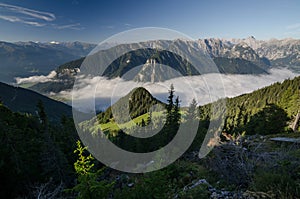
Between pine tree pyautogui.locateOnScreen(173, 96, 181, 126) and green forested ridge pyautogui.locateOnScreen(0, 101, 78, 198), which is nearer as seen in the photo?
green forested ridge pyautogui.locateOnScreen(0, 101, 78, 198)

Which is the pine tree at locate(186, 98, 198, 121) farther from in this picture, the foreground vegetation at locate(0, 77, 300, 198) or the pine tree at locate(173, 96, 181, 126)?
the pine tree at locate(173, 96, 181, 126)

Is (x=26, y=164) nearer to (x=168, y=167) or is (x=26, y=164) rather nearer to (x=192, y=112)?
(x=168, y=167)

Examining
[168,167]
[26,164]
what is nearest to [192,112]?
[168,167]

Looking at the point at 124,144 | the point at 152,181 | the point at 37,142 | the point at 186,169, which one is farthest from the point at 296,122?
the point at 37,142

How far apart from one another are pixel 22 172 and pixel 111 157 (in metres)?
19.5

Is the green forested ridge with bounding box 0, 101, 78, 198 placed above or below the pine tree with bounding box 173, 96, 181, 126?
below

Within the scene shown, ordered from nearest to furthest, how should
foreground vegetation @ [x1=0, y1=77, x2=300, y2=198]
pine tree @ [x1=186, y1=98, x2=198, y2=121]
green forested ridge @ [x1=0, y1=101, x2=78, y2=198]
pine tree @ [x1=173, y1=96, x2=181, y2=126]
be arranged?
foreground vegetation @ [x1=0, y1=77, x2=300, y2=198] < green forested ridge @ [x1=0, y1=101, x2=78, y2=198] < pine tree @ [x1=173, y1=96, x2=181, y2=126] < pine tree @ [x1=186, y1=98, x2=198, y2=121]

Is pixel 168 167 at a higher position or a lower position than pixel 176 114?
higher

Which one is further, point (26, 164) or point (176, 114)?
point (176, 114)

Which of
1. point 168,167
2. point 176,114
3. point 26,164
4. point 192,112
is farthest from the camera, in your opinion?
point 192,112

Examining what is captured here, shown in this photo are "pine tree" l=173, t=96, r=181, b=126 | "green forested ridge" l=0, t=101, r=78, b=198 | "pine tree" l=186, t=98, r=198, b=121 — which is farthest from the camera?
"pine tree" l=186, t=98, r=198, b=121

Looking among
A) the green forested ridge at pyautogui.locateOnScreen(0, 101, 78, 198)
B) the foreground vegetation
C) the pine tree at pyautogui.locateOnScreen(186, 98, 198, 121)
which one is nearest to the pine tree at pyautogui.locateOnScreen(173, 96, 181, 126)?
the foreground vegetation

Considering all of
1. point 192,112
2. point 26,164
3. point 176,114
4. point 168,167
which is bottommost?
point 26,164

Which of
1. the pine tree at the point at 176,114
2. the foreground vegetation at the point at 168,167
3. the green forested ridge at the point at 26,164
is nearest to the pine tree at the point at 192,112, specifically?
the foreground vegetation at the point at 168,167
